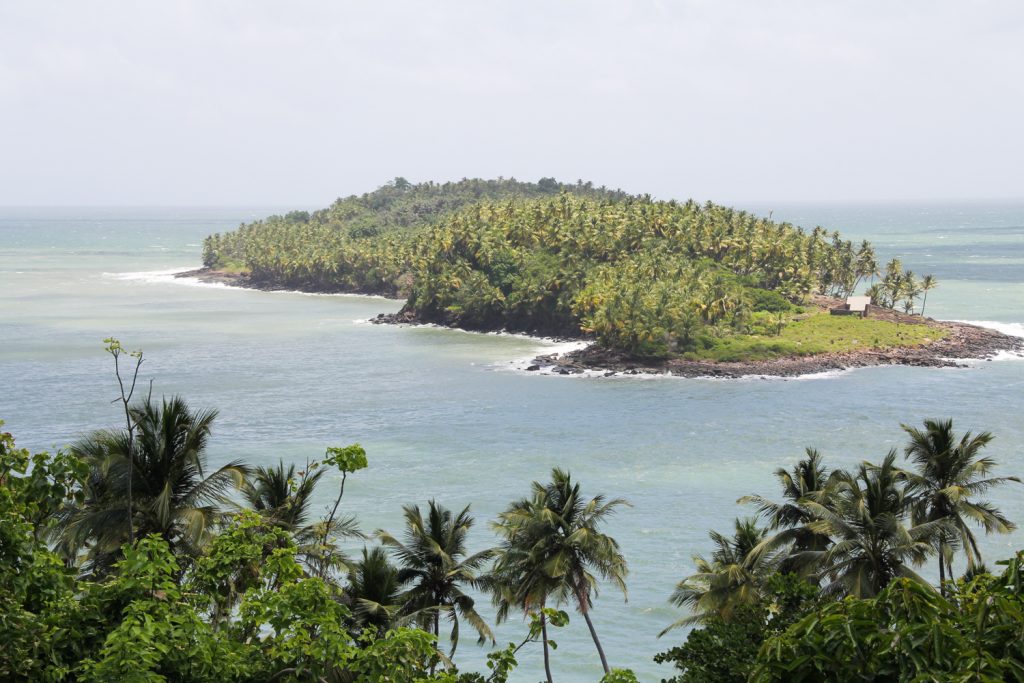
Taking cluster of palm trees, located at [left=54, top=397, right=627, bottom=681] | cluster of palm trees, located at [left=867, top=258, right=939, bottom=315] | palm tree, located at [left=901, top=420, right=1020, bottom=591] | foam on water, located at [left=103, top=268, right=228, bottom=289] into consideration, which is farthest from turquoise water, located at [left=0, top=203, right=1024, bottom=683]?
foam on water, located at [left=103, top=268, right=228, bottom=289]

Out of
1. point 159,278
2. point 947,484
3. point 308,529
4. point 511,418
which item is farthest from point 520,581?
point 159,278

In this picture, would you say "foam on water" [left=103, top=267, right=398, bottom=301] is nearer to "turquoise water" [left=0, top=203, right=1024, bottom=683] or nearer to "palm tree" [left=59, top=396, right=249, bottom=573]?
"turquoise water" [left=0, top=203, right=1024, bottom=683]

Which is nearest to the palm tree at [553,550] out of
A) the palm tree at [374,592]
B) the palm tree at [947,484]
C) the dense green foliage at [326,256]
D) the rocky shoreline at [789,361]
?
the palm tree at [374,592]

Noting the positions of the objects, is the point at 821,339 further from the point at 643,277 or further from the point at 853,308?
the point at 643,277

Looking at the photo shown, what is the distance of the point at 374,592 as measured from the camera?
82.2 feet

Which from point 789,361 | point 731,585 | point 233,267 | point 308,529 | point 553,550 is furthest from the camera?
point 233,267

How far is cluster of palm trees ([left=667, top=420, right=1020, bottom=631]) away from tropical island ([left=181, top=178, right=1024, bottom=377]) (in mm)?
58118

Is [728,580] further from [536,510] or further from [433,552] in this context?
[433,552]

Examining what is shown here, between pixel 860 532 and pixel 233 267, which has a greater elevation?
pixel 233 267

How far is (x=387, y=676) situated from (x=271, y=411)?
6056cm

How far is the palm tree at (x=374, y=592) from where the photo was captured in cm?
2411

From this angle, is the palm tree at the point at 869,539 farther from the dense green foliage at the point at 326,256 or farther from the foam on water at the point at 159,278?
the foam on water at the point at 159,278

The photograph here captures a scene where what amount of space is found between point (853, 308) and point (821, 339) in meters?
13.6

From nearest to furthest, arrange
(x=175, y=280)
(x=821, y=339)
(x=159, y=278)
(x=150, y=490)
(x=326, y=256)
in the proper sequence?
1. (x=150, y=490)
2. (x=821, y=339)
3. (x=326, y=256)
4. (x=175, y=280)
5. (x=159, y=278)
